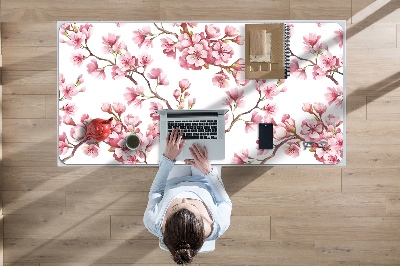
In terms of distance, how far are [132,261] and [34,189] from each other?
0.70m

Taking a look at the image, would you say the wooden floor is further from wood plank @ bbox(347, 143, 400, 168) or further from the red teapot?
the red teapot

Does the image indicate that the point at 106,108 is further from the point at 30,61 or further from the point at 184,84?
the point at 30,61

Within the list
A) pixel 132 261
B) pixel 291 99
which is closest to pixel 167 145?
pixel 291 99

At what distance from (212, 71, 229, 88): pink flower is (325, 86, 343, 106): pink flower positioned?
0.48m

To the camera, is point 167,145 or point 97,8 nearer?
point 167,145

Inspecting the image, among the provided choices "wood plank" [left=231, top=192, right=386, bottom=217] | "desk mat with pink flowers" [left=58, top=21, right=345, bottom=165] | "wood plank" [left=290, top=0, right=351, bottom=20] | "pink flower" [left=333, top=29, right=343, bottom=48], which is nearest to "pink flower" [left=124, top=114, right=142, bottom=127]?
"desk mat with pink flowers" [left=58, top=21, right=345, bottom=165]

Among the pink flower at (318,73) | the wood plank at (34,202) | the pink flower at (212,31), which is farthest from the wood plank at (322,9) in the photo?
the wood plank at (34,202)

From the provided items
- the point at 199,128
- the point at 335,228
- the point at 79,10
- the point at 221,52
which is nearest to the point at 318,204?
the point at 335,228

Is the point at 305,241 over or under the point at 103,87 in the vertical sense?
under

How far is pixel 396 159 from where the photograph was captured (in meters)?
2.39

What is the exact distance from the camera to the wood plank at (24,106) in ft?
7.81

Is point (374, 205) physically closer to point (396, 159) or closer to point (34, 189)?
point (396, 159)

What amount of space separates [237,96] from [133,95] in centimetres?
49

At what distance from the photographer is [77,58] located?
198 centimetres
